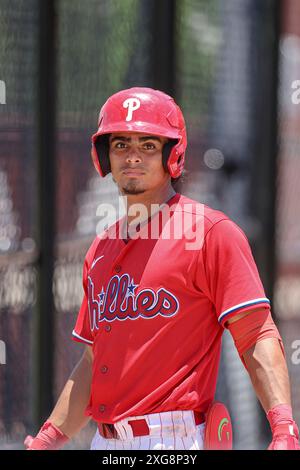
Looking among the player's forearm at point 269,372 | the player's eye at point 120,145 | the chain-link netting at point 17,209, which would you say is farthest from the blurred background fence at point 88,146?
the player's forearm at point 269,372

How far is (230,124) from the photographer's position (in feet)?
23.3

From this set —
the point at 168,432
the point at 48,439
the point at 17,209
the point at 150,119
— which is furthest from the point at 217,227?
the point at 17,209

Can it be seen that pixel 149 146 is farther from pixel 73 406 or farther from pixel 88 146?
pixel 88 146

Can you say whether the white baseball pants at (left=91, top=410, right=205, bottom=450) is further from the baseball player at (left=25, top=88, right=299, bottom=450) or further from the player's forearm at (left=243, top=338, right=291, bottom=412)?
the player's forearm at (left=243, top=338, right=291, bottom=412)

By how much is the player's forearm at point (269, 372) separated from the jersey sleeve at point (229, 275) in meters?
0.11

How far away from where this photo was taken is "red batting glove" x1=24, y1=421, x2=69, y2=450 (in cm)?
346

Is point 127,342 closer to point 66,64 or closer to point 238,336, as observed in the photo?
point 238,336

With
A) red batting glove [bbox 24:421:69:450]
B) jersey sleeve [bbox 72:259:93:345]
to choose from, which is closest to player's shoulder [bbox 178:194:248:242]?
jersey sleeve [bbox 72:259:93:345]

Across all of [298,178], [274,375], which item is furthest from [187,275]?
[298,178]

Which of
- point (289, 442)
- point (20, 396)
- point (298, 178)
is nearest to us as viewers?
point (289, 442)

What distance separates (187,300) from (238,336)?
18cm

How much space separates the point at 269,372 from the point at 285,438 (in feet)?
0.65

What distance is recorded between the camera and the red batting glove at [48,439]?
3.46 m

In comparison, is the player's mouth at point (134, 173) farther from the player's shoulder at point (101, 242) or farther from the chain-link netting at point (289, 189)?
the chain-link netting at point (289, 189)
